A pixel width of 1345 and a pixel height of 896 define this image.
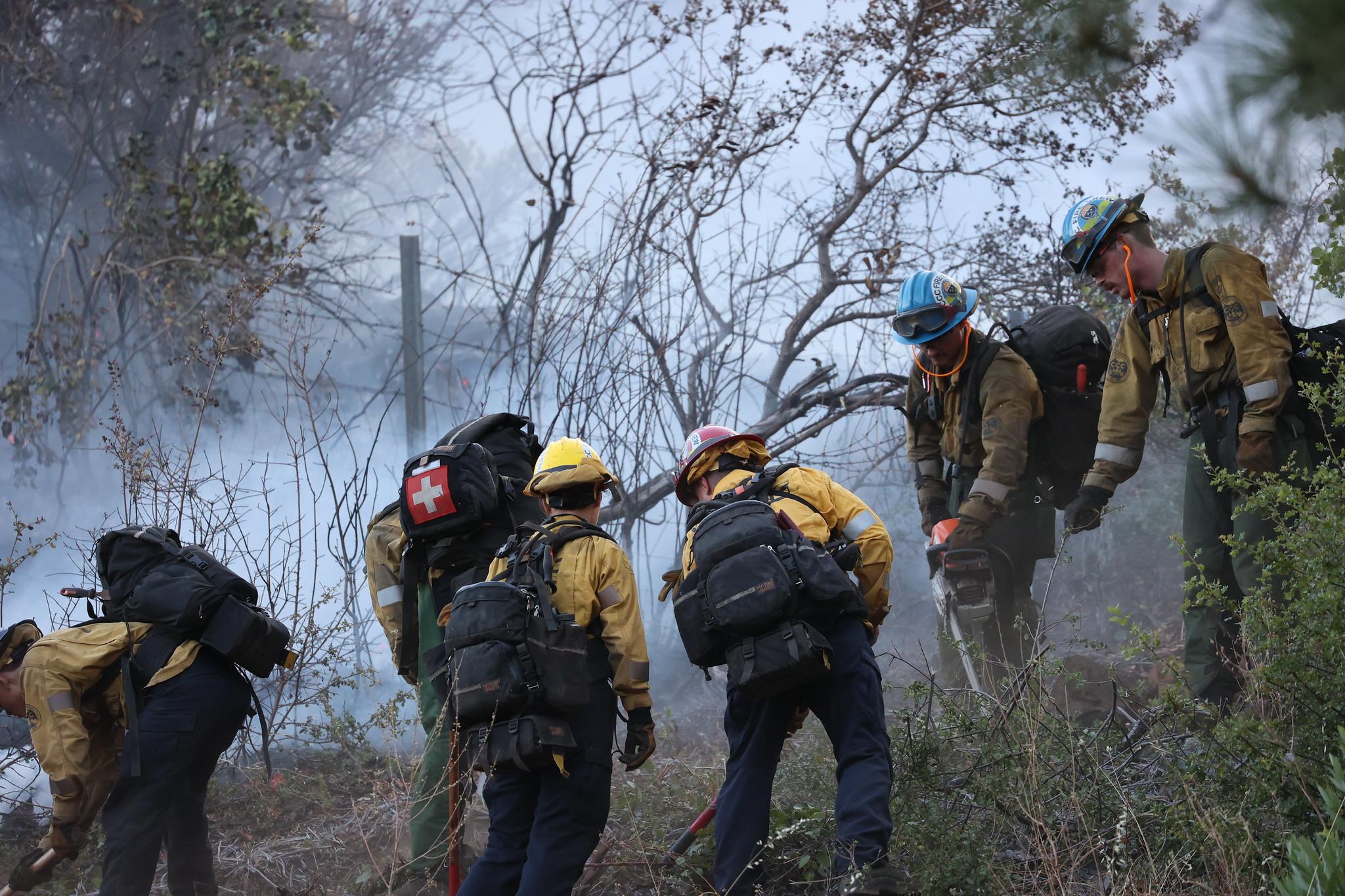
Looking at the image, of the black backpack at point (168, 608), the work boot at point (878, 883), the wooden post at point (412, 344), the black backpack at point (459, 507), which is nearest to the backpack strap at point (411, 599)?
the black backpack at point (459, 507)

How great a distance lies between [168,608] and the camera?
4.13 meters

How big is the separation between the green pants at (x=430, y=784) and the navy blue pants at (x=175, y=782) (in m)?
0.70

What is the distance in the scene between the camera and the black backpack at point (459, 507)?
415 centimetres

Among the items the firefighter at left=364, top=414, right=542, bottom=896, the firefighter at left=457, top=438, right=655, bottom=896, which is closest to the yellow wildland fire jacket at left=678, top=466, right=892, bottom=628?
the firefighter at left=457, top=438, right=655, bottom=896

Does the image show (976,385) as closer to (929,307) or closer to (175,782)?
(929,307)

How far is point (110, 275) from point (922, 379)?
724cm

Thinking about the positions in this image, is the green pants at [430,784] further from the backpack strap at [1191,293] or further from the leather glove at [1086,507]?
the backpack strap at [1191,293]

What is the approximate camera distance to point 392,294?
11836mm

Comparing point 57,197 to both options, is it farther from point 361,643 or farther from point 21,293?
point 361,643

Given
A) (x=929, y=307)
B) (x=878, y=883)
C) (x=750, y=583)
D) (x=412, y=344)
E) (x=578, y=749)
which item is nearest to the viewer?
(x=878, y=883)

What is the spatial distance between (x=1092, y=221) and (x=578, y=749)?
2.69 metres

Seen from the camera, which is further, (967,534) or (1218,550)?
(967,534)

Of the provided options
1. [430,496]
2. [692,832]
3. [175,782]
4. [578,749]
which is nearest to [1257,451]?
[692,832]

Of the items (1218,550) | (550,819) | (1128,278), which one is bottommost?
(550,819)
